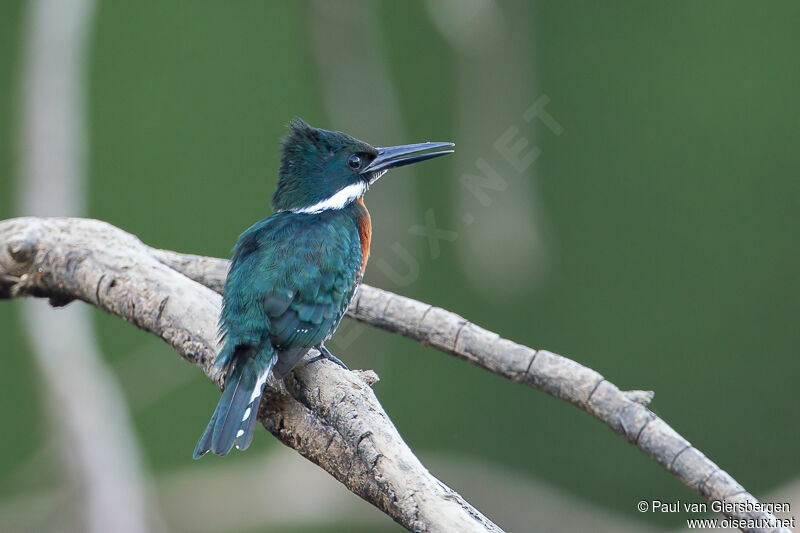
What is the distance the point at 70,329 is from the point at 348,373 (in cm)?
159

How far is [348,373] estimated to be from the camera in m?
1.71

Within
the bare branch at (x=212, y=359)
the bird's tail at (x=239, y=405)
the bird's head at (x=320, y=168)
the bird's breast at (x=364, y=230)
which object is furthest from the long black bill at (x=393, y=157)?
the bird's tail at (x=239, y=405)

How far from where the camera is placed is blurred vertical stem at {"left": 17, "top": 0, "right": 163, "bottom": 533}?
2.56 metres

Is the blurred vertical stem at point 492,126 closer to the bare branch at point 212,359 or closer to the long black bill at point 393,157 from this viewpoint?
the long black bill at point 393,157

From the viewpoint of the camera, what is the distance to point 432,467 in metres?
4.29

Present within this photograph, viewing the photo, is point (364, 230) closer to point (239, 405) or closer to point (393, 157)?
point (393, 157)

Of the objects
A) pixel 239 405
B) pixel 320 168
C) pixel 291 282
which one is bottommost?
pixel 239 405

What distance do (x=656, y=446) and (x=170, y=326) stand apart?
42.2 inches

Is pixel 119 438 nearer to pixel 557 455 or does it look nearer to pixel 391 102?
pixel 391 102

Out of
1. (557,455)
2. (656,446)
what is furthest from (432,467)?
(656,446)

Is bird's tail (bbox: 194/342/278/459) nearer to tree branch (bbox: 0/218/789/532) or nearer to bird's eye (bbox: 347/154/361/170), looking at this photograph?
tree branch (bbox: 0/218/789/532)

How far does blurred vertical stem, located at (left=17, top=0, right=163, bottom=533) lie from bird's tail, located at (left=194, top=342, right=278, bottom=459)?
36.7 inches

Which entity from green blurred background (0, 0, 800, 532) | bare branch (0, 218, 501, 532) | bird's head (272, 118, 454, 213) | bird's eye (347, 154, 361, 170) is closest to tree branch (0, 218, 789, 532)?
bare branch (0, 218, 501, 532)

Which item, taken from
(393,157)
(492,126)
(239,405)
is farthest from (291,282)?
(492,126)
